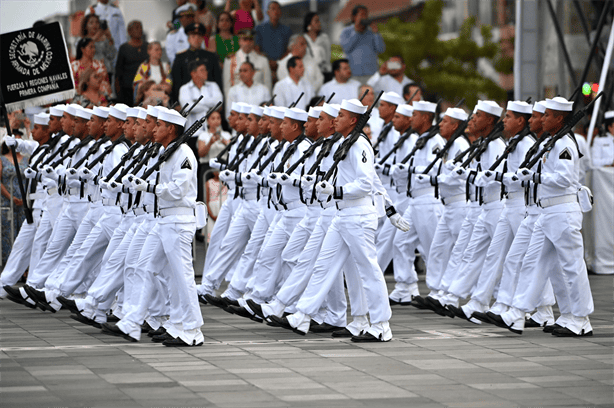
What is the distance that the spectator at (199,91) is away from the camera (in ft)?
56.1

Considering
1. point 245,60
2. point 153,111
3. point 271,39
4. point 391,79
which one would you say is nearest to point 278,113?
point 153,111

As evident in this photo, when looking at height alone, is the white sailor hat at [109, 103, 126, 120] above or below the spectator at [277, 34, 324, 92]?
below

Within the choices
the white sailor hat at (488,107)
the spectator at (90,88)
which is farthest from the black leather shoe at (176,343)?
the spectator at (90,88)

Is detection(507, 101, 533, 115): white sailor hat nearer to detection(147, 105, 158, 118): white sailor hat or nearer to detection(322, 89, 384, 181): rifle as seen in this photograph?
detection(322, 89, 384, 181): rifle

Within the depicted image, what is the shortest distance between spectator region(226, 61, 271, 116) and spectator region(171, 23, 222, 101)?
1.18 feet

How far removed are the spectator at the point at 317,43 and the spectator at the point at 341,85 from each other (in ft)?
3.66

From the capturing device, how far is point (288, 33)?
19500 mm

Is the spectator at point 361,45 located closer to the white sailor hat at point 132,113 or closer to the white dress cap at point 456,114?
the white dress cap at point 456,114

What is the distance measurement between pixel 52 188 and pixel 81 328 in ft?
8.50

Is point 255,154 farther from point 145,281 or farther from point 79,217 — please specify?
point 145,281

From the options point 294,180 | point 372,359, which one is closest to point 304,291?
point 294,180

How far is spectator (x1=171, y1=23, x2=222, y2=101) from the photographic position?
57.6 ft

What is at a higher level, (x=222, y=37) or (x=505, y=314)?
(x=222, y=37)

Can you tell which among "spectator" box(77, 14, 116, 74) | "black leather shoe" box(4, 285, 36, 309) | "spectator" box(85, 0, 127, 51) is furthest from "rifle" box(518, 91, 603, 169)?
"spectator" box(85, 0, 127, 51)
